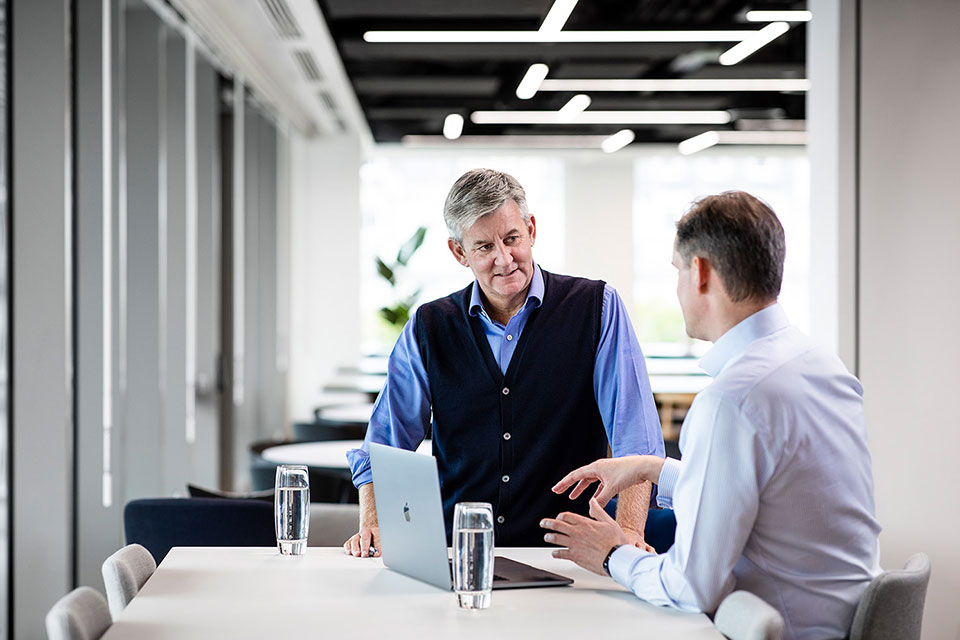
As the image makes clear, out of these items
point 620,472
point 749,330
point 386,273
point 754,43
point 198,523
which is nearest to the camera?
point 749,330

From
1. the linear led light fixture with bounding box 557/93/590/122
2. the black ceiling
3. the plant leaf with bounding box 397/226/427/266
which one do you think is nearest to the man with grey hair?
the black ceiling

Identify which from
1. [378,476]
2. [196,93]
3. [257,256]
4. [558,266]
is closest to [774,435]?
[378,476]

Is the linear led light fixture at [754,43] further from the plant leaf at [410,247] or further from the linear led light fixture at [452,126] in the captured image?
the plant leaf at [410,247]

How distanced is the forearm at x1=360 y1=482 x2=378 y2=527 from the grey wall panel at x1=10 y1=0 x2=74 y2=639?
1.64 meters

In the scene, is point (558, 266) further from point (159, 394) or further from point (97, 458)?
point (97, 458)

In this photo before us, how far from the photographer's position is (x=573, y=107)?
8438 millimetres

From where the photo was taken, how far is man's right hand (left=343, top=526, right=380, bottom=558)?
232 centimetres

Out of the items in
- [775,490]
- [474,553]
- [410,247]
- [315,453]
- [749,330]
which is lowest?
[315,453]

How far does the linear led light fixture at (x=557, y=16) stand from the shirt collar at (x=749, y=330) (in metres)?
3.69

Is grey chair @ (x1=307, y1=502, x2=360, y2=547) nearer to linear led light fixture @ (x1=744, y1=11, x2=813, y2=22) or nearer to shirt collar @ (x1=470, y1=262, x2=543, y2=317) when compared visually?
shirt collar @ (x1=470, y1=262, x2=543, y2=317)

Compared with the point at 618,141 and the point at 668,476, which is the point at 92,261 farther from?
the point at 618,141

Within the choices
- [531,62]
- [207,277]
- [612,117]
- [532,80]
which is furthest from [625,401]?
[612,117]

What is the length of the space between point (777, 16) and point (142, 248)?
361 centimetres

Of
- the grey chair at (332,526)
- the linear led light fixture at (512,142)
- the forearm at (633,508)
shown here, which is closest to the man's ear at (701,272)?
the forearm at (633,508)
